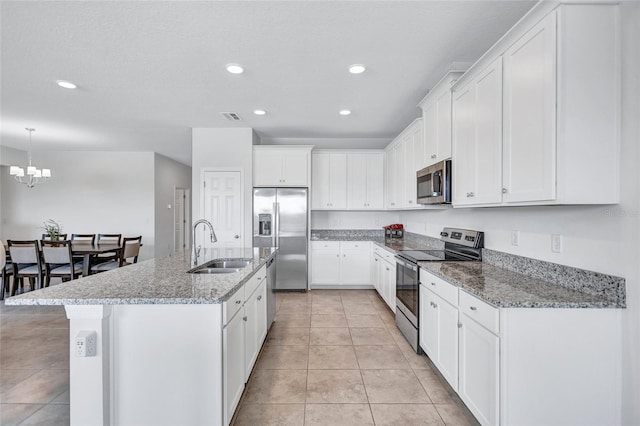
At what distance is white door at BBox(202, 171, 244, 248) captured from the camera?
4.81m

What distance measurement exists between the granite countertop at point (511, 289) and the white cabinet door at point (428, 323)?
0.82ft

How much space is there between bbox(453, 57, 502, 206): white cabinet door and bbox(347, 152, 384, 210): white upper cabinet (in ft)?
9.12

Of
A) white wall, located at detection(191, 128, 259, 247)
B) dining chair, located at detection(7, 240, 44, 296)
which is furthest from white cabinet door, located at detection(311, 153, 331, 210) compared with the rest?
dining chair, located at detection(7, 240, 44, 296)

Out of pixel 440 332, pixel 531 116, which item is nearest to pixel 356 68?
pixel 531 116

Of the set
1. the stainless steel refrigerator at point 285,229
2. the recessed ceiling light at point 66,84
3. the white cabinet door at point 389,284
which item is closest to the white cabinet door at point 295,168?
the stainless steel refrigerator at point 285,229

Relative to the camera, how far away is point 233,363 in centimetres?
183

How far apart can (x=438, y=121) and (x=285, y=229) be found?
2876mm

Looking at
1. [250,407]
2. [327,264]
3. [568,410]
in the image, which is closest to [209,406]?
[250,407]

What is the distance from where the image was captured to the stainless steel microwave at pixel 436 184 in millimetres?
2689

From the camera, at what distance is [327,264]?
5.11 metres

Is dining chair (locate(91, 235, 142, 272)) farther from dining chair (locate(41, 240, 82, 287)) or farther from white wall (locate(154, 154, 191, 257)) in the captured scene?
white wall (locate(154, 154, 191, 257))

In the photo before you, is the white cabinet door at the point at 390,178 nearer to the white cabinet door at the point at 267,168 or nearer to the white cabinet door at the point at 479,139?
the white cabinet door at the point at 267,168

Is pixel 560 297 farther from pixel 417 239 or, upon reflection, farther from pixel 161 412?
pixel 417 239

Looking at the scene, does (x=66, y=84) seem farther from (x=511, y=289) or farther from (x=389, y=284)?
(x=511, y=289)
